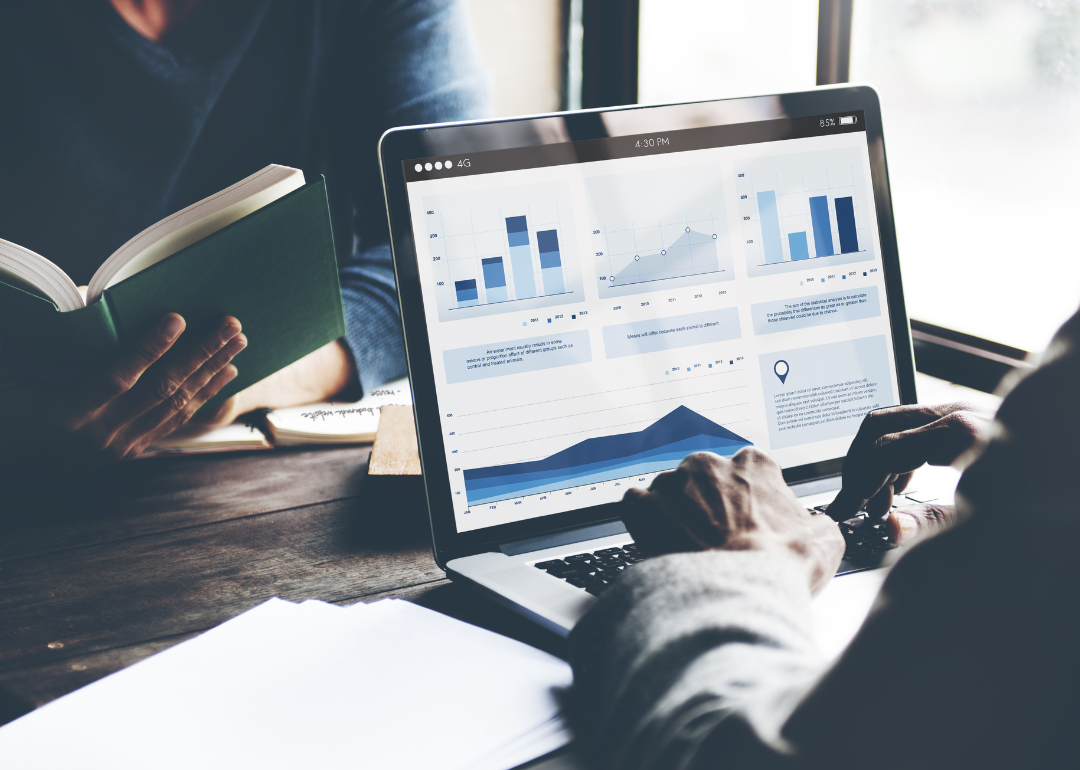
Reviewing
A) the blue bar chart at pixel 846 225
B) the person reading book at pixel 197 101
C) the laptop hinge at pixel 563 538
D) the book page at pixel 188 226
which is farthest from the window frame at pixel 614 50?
the book page at pixel 188 226

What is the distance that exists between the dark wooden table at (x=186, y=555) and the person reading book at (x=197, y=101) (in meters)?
0.32

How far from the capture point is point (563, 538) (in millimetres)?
625

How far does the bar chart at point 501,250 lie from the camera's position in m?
0.62

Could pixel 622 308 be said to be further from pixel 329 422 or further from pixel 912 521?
pixel 329 422

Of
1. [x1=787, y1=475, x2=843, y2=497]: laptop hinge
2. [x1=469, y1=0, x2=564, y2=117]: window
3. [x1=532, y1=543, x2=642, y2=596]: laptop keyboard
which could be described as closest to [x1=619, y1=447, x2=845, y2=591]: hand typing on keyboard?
[x1=532, y1=543, x2=642, y2=596]: laptop keyboard

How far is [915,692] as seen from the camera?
26 cm

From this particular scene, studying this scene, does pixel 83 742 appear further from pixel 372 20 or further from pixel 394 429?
pixel 372 20

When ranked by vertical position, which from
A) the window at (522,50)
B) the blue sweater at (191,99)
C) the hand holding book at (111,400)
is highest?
the window at (522,50)

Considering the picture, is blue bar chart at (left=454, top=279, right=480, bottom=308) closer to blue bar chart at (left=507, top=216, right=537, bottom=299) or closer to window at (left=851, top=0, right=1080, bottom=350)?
blue bar chart at (left=507, top=216, right=537, bottom=299)

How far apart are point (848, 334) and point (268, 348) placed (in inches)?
24.7

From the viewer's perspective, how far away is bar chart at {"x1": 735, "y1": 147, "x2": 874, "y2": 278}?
69 cm

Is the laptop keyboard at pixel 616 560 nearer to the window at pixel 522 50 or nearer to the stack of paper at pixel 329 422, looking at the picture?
the stack of paper at pixel 329 422

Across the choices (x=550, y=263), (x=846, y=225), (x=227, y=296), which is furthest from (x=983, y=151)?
(x=227, y=296)

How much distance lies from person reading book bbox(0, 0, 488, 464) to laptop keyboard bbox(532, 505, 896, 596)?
547mm
